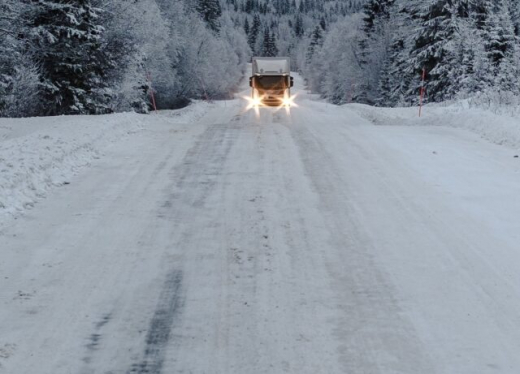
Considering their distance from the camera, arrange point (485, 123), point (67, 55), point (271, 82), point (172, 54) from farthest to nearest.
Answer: point (172, 54) < point (271, 82) < point (67, 55) < point (485, 123)

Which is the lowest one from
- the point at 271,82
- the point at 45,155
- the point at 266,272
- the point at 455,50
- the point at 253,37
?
the point at 266,272

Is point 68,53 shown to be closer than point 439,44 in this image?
Yes

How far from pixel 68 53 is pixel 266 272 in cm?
1807

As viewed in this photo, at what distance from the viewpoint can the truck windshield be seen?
3200 cm

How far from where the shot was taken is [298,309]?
439cm

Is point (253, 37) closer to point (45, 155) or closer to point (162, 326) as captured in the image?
Answer: point (45, 155)

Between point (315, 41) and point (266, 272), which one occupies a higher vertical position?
point (315, 41)

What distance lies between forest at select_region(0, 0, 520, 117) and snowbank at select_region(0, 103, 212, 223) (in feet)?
21.3

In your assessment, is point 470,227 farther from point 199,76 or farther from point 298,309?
point 199,76

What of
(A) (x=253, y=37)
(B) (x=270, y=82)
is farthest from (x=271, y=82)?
(A) (x=253, y=37)

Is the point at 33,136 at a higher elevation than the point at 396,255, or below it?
higher

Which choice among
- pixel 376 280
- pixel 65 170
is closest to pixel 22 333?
pixel 376 280

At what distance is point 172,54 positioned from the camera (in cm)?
4331

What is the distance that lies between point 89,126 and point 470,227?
31.5 feet
